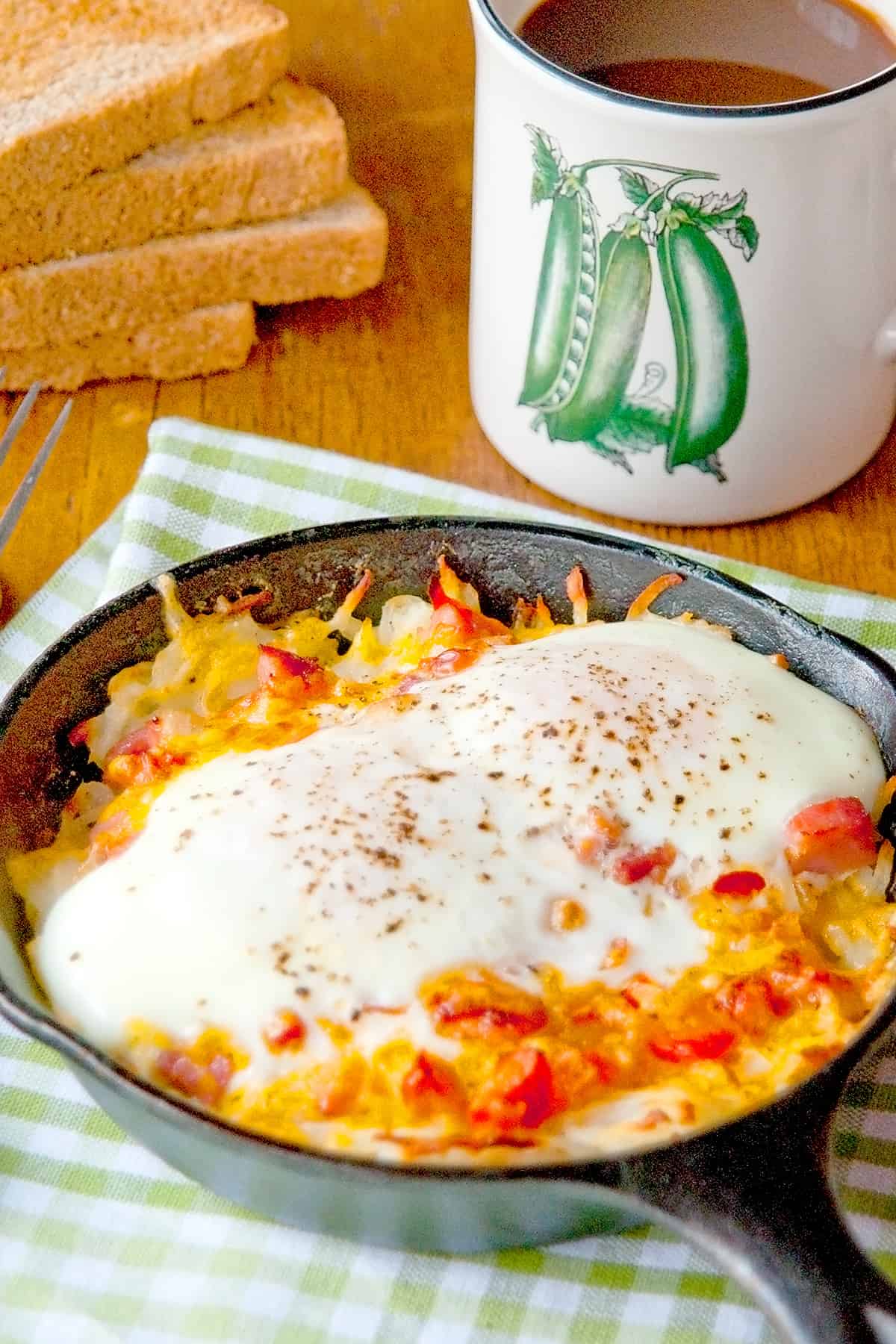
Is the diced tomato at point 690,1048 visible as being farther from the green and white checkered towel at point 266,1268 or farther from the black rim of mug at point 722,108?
the black rim of mug at point 722,108

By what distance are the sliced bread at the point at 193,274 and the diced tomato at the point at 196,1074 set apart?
1794mm

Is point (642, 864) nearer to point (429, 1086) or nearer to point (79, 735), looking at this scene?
point (429, 1086)

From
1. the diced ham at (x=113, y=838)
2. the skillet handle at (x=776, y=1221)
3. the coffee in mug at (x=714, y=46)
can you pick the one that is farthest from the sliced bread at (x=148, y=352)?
the skillet handle at (x=776, y=1221)

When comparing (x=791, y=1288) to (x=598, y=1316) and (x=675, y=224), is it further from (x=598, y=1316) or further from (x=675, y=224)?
(x=675, y=224)

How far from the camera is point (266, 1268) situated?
1801 millimetres

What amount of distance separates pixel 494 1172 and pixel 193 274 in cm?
210

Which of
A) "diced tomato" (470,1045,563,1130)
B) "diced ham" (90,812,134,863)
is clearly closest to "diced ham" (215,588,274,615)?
"diced ham" (90,812,134,863)

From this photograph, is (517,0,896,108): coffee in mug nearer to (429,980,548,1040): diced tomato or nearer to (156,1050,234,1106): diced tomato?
(429,980,548,1040): diced tomato

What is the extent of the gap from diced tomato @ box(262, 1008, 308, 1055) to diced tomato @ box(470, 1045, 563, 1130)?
0.19 metres

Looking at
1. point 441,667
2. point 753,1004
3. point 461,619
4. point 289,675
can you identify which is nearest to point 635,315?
point 461,619

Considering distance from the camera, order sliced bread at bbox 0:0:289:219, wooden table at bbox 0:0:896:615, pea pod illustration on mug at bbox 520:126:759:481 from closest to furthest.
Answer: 1. pea pod illustration on mug at bbox 520:126:759:481
2. wooden table at bbox 0:0:896:615
3. sliced bread at bbox 0:0:289:219

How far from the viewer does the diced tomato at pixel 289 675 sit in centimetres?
208

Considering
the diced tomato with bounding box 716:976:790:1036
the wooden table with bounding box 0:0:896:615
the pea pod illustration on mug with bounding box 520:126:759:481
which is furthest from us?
the wooden table with bounding box 0:0:896:615

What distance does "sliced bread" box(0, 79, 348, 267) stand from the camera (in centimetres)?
298
